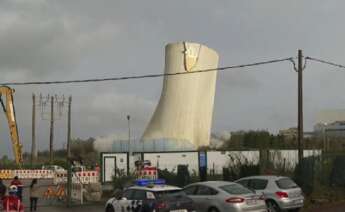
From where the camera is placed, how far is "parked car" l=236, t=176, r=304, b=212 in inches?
856

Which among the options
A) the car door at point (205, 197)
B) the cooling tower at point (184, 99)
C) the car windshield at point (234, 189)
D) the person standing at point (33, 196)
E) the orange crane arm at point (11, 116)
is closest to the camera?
the car windshield at point (234, 189)

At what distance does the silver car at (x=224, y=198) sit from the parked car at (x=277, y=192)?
2.24 metres

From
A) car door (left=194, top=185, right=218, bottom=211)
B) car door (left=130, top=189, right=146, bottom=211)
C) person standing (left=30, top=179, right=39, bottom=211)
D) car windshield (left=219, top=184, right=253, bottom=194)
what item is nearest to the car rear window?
car windshield (left=219, top=184, right=253, bottom=194)

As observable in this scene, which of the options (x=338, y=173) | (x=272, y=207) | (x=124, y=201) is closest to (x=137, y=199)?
(x=124, y=201)

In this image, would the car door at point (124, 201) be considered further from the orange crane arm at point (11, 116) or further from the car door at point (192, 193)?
the orange crane arm at point (11, 116)

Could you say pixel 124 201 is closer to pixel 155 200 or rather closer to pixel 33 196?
pixel 155 200

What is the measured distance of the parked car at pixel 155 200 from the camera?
709 inches

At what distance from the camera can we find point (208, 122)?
8094 cm

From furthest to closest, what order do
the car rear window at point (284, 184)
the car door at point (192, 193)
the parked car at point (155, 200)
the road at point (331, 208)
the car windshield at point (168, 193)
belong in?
the road at point (331, 208) → the car rear window at point (284, 184) → the car door at point (192, 193) → the car windshield at point (168, 193) → the parked car at point (155, 200)

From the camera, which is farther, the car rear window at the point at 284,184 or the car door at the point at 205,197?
the car rear window at the point at 284,184

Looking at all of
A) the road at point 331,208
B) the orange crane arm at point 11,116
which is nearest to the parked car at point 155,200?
the road at point 331,208

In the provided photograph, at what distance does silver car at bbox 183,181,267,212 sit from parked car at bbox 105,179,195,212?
111 cm

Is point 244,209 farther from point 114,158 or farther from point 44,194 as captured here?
point 114,158

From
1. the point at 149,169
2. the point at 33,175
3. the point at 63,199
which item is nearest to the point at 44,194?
the point at 63,199
